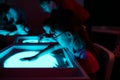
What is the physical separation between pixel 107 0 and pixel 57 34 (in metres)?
2.36

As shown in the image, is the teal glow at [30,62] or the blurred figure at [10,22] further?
the blurred figure at [10,22]

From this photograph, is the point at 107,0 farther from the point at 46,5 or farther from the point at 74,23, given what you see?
the point at 74,23

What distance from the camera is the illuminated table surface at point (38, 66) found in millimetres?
1042

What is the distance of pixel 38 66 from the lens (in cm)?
123

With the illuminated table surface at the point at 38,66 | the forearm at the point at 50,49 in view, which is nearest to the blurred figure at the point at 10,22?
the illuminated table surface at the point at 38,66

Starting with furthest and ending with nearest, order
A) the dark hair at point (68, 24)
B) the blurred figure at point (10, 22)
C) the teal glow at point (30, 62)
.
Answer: the blurred figure at point (10, 22) < the dark hair at point (68, 24) < the teal glow at point (30, 62)

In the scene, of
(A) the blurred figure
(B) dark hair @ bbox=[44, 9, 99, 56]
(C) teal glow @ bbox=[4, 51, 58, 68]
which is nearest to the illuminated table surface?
(C) teal glow @ bbox=[4, 51, 58, 68]

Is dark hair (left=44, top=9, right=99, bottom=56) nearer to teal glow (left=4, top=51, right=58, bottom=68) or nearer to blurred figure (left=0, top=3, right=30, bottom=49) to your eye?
teal glow (left=4, top=51, right=58, bottom=68)

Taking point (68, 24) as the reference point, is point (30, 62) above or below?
below

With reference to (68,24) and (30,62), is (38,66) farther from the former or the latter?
(68,24)

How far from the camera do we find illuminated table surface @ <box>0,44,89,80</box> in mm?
1042

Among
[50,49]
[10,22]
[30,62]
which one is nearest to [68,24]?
[50,49]

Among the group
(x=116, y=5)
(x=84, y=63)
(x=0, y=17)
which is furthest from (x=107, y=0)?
(x=84, y=63)

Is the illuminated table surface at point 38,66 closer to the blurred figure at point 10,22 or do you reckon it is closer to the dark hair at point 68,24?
the dark hair at point 68,24
